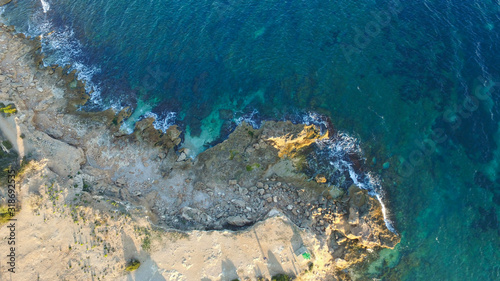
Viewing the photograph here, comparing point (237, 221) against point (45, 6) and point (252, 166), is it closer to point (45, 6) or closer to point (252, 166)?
point (252, 166)

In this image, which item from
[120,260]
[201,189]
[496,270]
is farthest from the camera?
[201,189]

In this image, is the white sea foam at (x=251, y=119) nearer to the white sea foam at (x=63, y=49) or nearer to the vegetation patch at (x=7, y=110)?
the white sea foam at (x=63, y=49)

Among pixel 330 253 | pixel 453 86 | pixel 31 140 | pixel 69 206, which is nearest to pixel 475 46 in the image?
pixel 453 86

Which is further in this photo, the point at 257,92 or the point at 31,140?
the point at 257,92

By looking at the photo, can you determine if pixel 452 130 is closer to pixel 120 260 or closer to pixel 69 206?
pixel 120 260

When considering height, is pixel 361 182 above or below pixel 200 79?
below

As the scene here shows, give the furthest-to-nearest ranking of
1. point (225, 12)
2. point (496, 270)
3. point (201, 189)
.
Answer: point (225, 12)
point (201, 189)
point (496, 270)

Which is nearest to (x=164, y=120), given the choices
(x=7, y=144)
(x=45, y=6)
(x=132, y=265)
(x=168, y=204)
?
(x=168, y=204)

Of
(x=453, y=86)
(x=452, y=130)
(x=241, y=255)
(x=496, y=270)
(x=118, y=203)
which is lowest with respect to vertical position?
(x=496, y=270)
